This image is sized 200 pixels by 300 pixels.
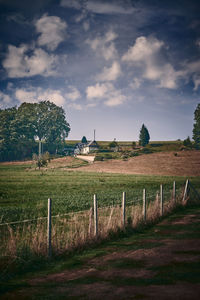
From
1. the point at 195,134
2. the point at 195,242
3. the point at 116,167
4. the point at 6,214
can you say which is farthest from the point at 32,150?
the point at 195,242

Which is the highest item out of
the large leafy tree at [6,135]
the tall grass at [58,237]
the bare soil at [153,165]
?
the large leafy tree at [6,135]

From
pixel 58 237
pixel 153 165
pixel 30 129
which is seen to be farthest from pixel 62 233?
pixel 30 129

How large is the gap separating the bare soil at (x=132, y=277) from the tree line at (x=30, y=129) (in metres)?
89.5

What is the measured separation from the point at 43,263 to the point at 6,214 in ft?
24.8

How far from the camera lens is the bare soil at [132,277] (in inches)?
224

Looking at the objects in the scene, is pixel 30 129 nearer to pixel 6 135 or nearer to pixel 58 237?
pixel 6 135

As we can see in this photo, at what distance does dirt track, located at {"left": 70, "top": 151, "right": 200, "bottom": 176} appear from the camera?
60100 millimetres

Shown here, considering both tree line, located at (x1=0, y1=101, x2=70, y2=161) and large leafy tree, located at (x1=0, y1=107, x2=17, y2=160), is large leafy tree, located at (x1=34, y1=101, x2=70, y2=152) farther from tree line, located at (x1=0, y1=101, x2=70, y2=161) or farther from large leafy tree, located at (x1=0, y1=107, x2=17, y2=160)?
large leafy tree, located at (x1=0, y1=107, x2=17, y2=160)

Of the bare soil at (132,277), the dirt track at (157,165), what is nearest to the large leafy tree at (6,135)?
the dirt track at (157,165)

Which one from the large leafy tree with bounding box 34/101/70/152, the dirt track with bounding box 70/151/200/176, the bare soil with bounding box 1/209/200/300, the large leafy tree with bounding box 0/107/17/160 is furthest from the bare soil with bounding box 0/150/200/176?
the bare soil with bounding box 1/209/200/300

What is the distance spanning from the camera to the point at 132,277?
6.62m

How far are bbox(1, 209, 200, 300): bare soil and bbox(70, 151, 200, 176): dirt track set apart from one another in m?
50.3

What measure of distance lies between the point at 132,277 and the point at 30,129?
339 feet

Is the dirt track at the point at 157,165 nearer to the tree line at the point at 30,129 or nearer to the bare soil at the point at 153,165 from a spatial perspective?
the bare soil at the point at 153,165
